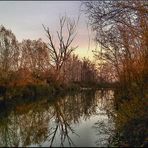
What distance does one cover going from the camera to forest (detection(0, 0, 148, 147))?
11.4 m

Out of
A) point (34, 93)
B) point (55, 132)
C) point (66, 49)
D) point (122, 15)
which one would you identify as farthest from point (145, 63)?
point (66, 49)

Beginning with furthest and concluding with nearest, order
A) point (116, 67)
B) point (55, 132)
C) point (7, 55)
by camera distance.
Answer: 1. point (7, 55)
2. point (116, 67)
3. point (55, 132)

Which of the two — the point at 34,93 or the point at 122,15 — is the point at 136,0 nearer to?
the point at 122,15

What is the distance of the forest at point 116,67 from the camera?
11.4 metres

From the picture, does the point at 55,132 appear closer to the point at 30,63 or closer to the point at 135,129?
the point at 135,129

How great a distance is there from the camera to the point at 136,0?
38.9ft

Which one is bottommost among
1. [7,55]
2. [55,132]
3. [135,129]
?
[55,132]

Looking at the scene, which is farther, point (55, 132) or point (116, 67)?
point (116, 67)

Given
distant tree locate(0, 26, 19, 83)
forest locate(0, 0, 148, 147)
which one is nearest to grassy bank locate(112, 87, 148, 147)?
forest locate(0, 0, 148, 147)

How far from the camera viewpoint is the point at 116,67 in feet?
80.0

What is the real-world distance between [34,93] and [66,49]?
1247 cm

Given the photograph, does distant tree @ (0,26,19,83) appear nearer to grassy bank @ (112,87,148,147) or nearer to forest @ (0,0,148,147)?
forest @ (0,0,148,147)

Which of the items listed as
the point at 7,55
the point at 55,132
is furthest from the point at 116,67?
the point at 7,55

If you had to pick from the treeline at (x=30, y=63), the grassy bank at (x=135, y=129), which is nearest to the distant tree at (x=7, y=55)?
the treeline at (x=30, y=63)
